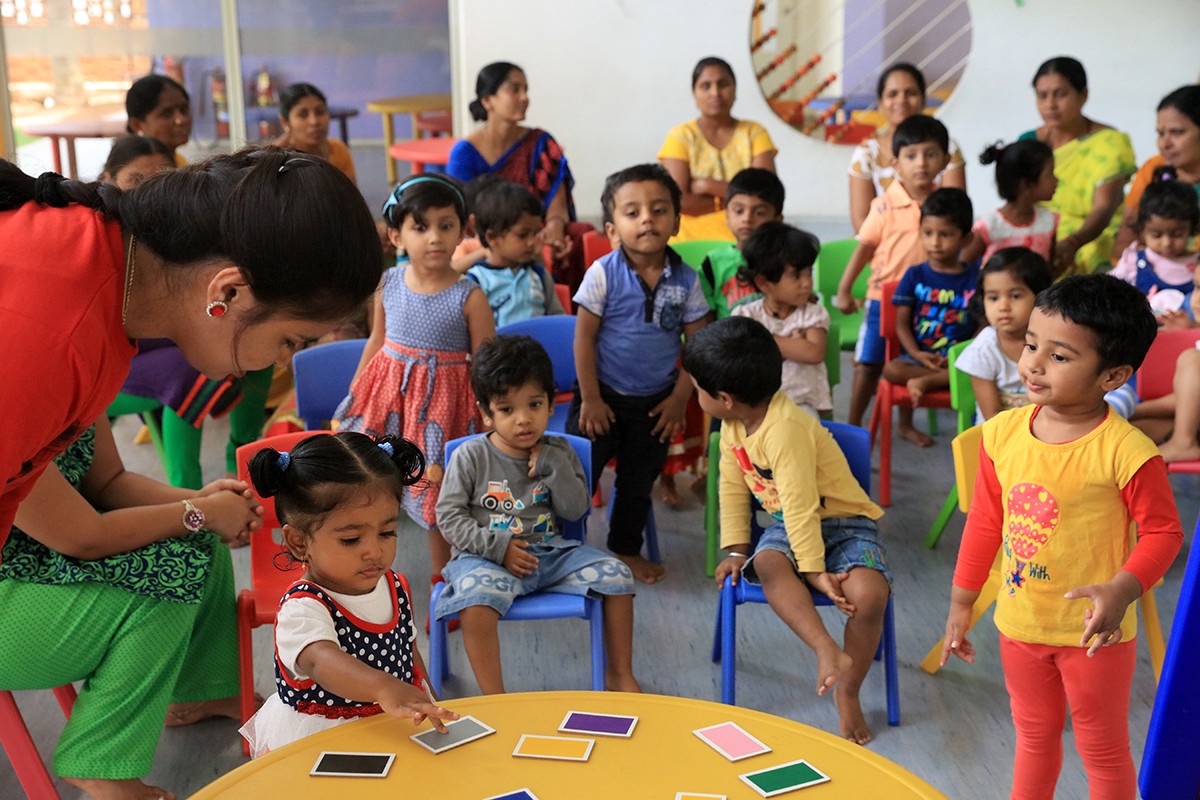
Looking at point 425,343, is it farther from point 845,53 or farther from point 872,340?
point 845,53

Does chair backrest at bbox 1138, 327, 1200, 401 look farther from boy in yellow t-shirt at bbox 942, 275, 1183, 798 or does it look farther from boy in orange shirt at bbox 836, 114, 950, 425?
boy in yellow t-shirt at bbox 942, 275, 1183, 798

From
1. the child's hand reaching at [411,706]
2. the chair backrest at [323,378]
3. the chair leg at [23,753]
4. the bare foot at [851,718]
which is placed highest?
the chair backrest at [323,378]

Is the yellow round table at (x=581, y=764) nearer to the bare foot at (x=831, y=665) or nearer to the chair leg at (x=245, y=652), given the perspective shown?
the bare foot at (x=831, y=665)

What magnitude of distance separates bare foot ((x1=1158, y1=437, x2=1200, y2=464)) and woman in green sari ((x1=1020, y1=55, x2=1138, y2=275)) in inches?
57.5

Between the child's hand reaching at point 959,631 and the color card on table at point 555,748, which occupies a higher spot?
the color card on table at point 555,748

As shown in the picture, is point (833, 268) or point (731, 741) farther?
point (833, 268)

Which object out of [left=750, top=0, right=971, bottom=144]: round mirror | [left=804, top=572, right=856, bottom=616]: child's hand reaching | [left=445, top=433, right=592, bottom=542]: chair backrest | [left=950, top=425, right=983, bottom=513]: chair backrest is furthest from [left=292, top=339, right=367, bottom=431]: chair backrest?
[left=750, top=0, right=971, bottom=144]: round mirror

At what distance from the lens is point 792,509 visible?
2.52 m

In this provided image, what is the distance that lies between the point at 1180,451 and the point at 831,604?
131 centimetres

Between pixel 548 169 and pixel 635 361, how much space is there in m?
1.59

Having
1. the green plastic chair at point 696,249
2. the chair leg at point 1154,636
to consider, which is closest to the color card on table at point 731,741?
the chair leg at point 1154,636

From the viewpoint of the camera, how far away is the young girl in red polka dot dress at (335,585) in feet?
5.79

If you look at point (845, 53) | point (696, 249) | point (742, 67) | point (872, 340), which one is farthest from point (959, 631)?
point (845, 53)

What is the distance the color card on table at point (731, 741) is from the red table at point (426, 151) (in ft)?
15.1
